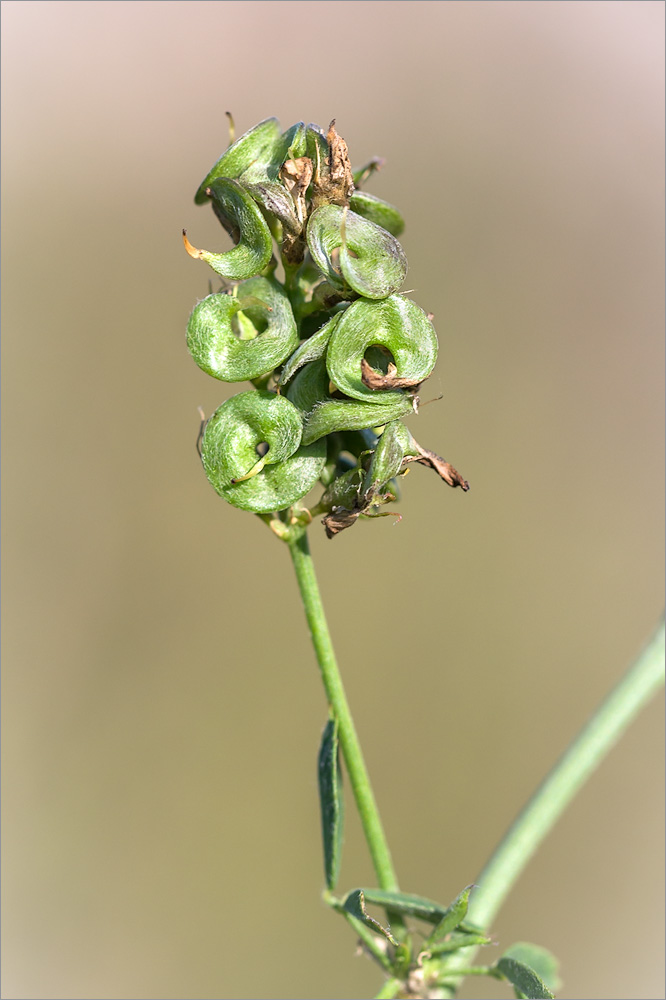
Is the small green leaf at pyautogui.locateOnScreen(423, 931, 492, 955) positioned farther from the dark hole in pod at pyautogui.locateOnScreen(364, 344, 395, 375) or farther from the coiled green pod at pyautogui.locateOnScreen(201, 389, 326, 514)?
the dark hole in pod at pyautogui.locateOnScreen(364, 344, 395, 375)

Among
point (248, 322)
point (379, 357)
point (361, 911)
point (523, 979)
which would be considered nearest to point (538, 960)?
point (523, 979)

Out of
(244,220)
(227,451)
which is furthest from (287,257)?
(227,451)

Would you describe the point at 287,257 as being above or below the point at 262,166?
below

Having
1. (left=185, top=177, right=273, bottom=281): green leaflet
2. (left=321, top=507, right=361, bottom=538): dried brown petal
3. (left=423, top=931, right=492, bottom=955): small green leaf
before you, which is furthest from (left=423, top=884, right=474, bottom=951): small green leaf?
(left=185, top=177, right=273, bottom=281): green leaflet

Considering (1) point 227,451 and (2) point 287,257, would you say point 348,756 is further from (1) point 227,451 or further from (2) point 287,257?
(2) point 287,257

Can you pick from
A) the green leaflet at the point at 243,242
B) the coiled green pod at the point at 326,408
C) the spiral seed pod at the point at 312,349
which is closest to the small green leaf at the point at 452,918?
the coiled green pod at the point at 326,408

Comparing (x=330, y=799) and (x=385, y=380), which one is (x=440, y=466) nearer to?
(x=385, y=380)
